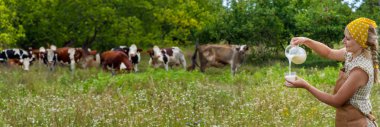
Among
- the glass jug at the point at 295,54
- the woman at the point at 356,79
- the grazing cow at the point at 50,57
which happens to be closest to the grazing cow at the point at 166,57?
the grazing cow at the point at 50,57

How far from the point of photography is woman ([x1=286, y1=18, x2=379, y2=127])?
3.76 meters

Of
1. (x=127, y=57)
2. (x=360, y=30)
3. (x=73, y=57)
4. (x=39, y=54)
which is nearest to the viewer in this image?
(x=360, y=30)

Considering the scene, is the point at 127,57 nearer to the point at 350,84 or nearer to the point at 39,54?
the point at 39,54

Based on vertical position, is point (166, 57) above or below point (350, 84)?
below

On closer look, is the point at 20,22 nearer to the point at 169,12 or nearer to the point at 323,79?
the point at 169,12

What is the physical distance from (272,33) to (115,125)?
2356 cm

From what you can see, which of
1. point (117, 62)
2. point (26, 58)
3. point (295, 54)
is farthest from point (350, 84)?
point (26, 58)

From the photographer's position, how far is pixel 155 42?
2909 centimetres

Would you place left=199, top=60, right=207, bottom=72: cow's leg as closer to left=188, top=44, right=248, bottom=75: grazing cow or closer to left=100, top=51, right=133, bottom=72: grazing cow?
left=188, top=44, right=248, bottom=75: grazing cow

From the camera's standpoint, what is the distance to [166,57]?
983 inches

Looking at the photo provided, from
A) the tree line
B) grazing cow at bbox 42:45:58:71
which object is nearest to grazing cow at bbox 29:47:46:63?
grazing cow at bbox 42:45:58:71

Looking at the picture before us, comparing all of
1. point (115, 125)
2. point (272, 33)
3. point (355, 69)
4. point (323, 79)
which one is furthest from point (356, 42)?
point (272, 33)

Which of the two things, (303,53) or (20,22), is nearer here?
(303,53)

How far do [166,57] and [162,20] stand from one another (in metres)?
6.47
